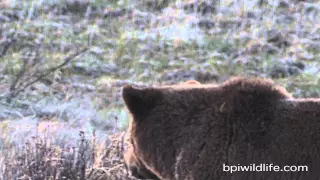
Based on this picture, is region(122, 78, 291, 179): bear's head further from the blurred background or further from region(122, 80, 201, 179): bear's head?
the blurred background

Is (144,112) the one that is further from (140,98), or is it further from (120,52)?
(120,52)

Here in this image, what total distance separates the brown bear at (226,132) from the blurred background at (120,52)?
2.60 meters

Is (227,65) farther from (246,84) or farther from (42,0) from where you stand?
(246,84)

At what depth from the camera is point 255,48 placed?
405 inches

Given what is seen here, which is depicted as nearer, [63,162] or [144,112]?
[144,112]

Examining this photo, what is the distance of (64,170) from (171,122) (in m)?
1.95

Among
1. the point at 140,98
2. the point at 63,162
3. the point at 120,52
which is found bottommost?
the point at 63,162

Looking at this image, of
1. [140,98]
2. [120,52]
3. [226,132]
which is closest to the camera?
[226,132]

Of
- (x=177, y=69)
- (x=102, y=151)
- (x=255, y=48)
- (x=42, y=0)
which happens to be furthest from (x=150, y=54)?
(x=102, y=151)

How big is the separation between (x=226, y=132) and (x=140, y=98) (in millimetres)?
399

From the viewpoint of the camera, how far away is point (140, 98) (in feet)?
9.11

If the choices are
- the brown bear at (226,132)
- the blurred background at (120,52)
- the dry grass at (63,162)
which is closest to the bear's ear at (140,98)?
the brown bear at (226,132)

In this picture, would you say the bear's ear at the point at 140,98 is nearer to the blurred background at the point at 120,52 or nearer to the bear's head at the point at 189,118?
the bear's head at the point at 189,118

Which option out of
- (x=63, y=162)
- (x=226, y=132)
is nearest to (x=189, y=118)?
(x=226, y=132)
